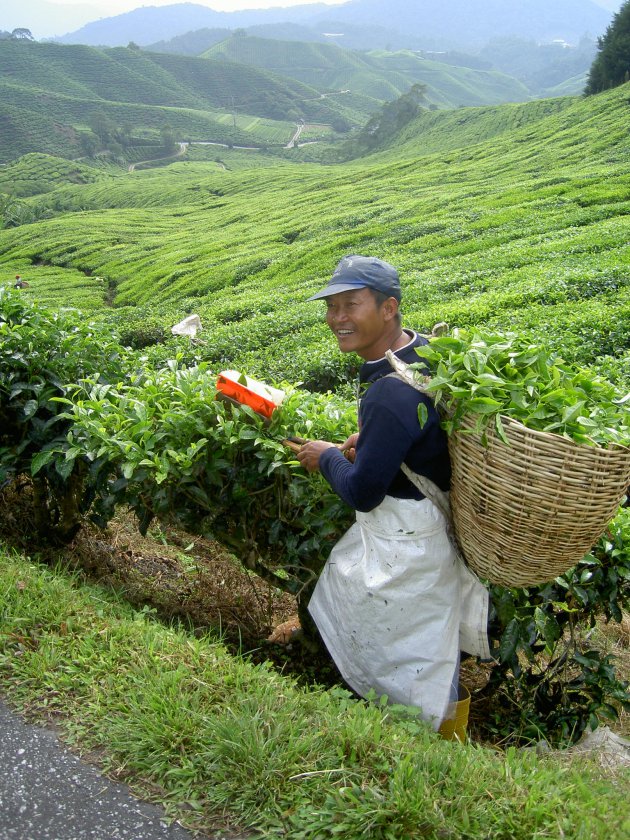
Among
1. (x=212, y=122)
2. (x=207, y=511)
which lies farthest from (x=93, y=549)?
(x=212, y=122)

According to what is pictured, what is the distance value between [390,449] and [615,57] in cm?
6283

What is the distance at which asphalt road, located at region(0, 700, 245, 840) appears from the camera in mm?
2248

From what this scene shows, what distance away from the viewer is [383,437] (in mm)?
2672

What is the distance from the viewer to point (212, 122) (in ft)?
422

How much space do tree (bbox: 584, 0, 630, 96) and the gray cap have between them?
201ft

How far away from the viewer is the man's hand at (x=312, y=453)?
308cm

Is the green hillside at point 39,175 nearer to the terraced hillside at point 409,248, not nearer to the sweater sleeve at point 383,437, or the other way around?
the terraced hillside at point 409,248

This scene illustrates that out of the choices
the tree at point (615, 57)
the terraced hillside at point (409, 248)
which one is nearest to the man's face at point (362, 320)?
the terraced hillside at point (409, 248)

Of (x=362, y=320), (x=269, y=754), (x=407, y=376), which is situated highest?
(x=362, y=320)

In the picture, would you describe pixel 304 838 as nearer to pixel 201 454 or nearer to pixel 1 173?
pixel 201 454

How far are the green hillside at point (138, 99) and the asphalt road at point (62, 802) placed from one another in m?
114

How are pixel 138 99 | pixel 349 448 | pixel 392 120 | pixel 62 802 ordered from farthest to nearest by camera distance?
pixel 138 99 → pixel 392 120 → pixel 349 448 → pixel 62 802

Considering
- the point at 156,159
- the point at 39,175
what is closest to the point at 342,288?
the point at 39,175

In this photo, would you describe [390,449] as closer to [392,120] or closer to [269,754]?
[269,754]
